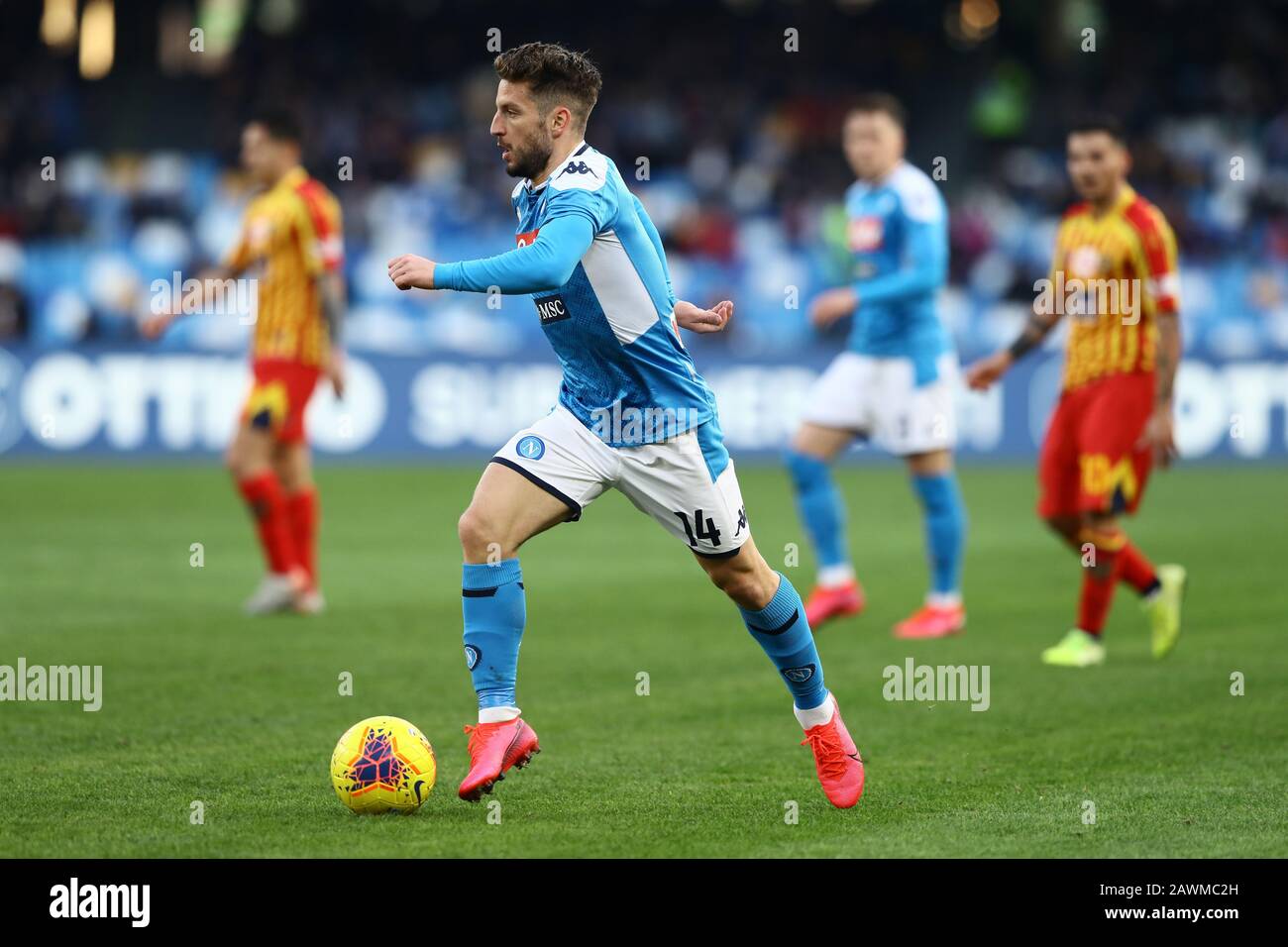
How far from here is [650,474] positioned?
5621 mm

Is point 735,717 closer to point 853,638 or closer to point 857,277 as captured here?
point 853,638

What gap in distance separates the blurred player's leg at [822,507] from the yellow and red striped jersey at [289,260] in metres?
2.74

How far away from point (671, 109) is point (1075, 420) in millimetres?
18720

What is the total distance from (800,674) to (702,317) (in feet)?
3.88

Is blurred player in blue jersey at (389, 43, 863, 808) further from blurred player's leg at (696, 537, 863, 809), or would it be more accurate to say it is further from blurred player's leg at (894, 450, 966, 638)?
blurred player's leg at (894, 450, 966, 638)

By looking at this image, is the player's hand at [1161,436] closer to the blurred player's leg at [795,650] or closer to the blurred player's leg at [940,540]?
the blurred player's leg at [940,540]

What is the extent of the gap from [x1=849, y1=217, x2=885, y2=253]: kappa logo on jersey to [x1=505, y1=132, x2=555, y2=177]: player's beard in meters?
4.30

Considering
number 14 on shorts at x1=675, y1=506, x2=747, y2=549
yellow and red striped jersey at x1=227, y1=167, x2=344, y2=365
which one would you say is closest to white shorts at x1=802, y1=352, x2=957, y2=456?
yellow and red striped jersey at x1=227, y1=167, x2=344, y2=365

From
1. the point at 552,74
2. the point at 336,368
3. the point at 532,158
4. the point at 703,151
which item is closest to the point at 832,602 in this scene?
the point at 336,368

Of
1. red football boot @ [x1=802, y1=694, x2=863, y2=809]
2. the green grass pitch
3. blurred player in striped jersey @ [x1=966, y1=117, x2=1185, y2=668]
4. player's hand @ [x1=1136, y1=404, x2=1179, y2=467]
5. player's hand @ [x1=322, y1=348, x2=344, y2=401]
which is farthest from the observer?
player's hand @ [x1=322, y1=348, x2=344, y2=401]

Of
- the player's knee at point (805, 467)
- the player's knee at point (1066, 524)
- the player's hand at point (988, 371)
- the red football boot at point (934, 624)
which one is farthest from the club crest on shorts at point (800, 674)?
the player's knee at point (805, 467)

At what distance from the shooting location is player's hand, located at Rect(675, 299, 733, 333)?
5.77 meters

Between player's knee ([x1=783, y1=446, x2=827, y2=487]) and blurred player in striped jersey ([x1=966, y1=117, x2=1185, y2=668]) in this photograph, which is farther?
player's knee ([x1=783, y1=446, x2=827, y2=487])
